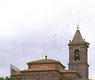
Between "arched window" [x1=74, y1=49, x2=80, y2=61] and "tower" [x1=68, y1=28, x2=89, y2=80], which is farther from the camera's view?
"arched window" [x1=74, y1=49, x2=80, y2=61]

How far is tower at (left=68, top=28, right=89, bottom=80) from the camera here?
2601 inches

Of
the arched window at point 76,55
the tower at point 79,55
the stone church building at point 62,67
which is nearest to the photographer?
the stone church building at point 62,67

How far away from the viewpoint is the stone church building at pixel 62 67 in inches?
2239

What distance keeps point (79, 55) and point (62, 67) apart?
233 inches

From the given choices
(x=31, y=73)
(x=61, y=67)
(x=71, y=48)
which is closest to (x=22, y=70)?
(x=31, y=73)

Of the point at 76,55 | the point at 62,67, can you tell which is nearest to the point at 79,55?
the point at 76,55

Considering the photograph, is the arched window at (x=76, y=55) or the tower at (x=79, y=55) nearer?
the tower at (x=79, y=55)

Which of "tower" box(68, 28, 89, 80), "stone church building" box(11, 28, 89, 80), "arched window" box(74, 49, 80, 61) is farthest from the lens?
"arched window" box(74, 49, 80, 61)

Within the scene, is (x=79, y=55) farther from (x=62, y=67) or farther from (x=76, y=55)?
(x=62, y=67)

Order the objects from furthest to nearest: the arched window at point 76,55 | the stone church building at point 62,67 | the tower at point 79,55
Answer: the arched window at point 76,55
the tower at point 79,55
the stone church building at point 62,67

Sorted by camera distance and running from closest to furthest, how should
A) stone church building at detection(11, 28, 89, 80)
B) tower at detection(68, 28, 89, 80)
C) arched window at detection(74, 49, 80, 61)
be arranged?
→ stone church building at detection(11, 28, 89, 80) < tower at detection(68, 28, 89, 80) < arched window at detection(74, 49, 80, 61)

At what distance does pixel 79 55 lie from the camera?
218 ft

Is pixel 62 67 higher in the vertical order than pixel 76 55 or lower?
lower

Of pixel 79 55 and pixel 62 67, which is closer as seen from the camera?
pixel 62 67
